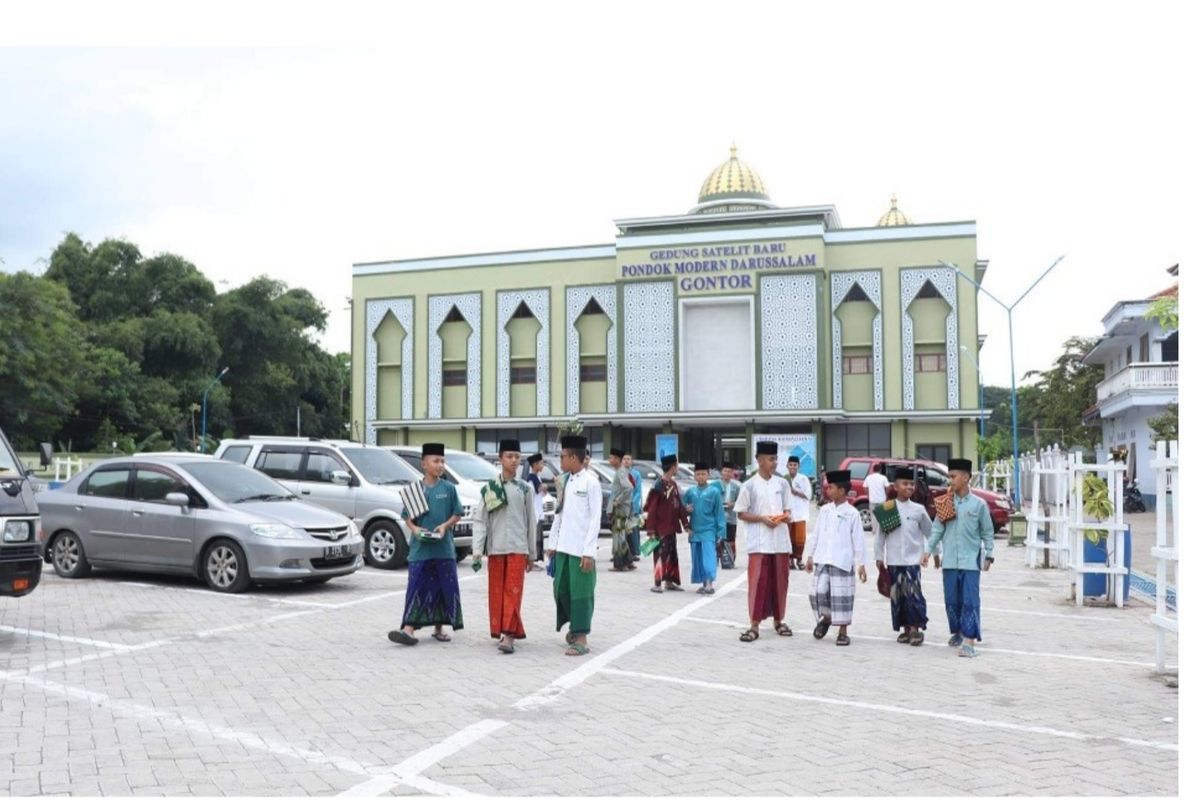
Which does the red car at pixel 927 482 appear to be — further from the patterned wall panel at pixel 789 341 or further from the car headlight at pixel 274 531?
the patterned wall panel at pixel 789 341

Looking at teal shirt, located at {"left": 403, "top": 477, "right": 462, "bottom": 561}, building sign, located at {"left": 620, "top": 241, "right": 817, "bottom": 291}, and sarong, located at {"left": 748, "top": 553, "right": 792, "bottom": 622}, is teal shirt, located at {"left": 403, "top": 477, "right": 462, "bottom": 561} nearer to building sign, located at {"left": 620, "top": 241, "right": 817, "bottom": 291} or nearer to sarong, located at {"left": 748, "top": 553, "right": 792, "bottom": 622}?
sarong, located at {"left": 748, "top": 553, "right": 792, "bottom": 622}

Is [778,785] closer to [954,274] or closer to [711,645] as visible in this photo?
[711,645]

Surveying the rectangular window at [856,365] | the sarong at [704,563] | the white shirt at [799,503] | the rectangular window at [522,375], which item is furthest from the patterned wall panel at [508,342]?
the sarong at [704,563]

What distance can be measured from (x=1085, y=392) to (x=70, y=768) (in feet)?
207

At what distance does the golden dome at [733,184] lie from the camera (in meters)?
60.4

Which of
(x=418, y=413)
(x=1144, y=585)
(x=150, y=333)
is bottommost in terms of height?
(x=1144, y=585)

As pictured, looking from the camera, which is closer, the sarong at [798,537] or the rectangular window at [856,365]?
the sarong at [798,537]

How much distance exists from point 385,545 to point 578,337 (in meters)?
41.1

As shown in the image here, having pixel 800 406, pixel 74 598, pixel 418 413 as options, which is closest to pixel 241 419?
pixel 418 413

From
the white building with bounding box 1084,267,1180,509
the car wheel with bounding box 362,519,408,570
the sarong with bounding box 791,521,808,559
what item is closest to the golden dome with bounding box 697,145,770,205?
the white building with bounding box 1084,267,1180,509

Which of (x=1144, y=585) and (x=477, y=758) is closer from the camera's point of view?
(x=477, y=758)

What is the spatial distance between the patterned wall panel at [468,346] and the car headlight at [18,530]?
48513mm

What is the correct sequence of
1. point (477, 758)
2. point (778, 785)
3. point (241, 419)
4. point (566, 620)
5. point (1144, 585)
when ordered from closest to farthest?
1. point (778, 785)
2. point (477, 758)
3. point (566, 620)
4. point (1144, 585)
5. point (241, 419)

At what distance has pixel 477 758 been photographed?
5566 millimetres
